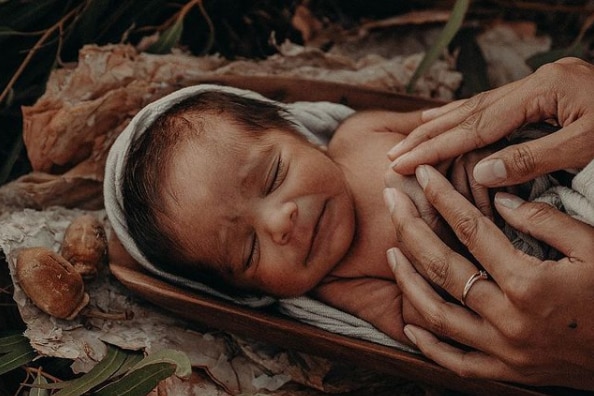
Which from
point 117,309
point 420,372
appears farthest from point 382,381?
point 117,309

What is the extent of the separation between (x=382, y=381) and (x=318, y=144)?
57 centimetres

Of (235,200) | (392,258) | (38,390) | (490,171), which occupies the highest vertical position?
(490,171)

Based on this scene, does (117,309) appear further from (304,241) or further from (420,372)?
(420,372)

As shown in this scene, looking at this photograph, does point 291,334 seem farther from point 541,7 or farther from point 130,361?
point 541,7

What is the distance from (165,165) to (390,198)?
0.45 m

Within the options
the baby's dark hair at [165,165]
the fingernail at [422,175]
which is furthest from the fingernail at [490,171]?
the baby's dark hair at [165,165]

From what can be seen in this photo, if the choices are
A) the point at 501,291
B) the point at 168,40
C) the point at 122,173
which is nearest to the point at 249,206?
the point at 122,173

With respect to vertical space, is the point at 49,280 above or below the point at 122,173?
below

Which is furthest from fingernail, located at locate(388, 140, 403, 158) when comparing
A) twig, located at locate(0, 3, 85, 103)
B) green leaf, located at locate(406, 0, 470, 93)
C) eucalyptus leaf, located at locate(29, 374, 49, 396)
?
twig, located at locate(0, 3, 85, 103)

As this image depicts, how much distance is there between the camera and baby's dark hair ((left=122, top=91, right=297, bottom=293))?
4.89 ft

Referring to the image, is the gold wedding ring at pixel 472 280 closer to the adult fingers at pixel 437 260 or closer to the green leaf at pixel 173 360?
the adult fingers at pixel 437 260

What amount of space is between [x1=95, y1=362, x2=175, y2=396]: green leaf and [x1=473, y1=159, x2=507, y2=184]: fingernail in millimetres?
662

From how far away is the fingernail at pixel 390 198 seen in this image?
57.9 inches

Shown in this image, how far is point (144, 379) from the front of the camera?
1390mm
